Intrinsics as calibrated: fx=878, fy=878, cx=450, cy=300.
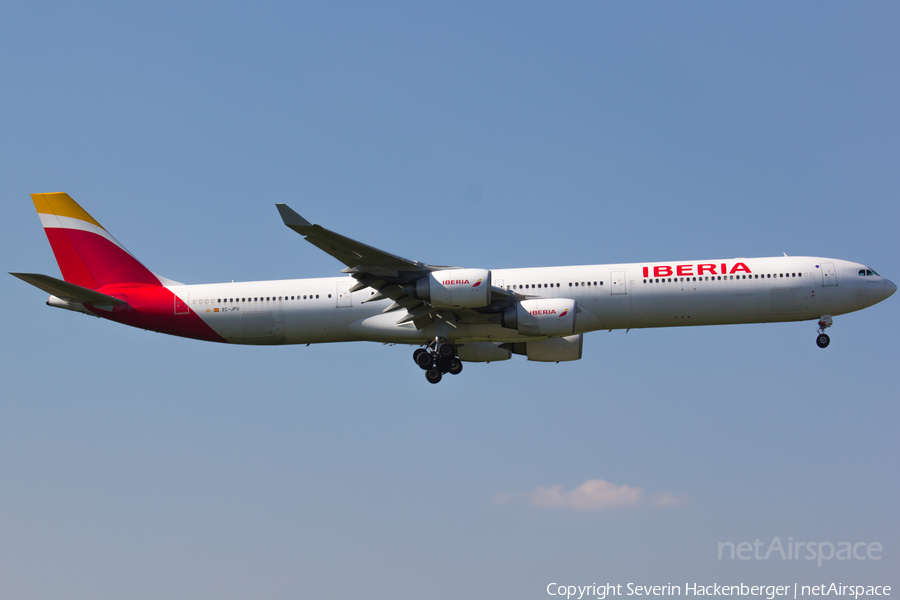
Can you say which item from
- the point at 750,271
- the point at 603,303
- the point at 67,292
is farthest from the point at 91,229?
the point at 750,271

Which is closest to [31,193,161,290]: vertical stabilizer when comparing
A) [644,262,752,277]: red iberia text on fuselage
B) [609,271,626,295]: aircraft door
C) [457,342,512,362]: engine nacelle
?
[457,342,512,362]: engine nacelle

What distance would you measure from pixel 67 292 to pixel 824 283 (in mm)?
29926

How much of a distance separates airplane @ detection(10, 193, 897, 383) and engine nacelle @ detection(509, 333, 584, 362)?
0.16 feet

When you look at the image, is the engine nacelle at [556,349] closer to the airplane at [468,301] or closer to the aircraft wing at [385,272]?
the airplane at [468,301]

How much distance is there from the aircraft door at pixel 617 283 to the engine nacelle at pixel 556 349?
3438 millimetres

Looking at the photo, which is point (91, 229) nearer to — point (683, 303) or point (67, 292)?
point (67, 292)

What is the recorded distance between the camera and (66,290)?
1369 inches

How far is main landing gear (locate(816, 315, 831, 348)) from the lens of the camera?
114ft

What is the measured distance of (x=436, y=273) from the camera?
1266 inches

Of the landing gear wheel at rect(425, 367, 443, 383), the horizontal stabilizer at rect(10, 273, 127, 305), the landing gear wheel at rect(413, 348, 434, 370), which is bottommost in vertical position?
the landing gear wheel at rect(425, 367, 443, 383)

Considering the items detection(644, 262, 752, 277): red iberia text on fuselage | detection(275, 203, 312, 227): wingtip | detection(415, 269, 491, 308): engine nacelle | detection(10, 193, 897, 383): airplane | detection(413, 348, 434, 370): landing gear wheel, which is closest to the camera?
detection(275, 203, 312, 227): wingtip

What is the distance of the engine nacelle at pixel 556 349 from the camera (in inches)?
1442

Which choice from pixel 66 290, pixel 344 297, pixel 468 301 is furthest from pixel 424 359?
pixel 66 290

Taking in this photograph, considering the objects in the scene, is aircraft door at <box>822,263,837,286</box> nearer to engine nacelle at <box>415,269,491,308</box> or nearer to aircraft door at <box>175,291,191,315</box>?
engine nacelle at <box>415,269,491,308</box>
